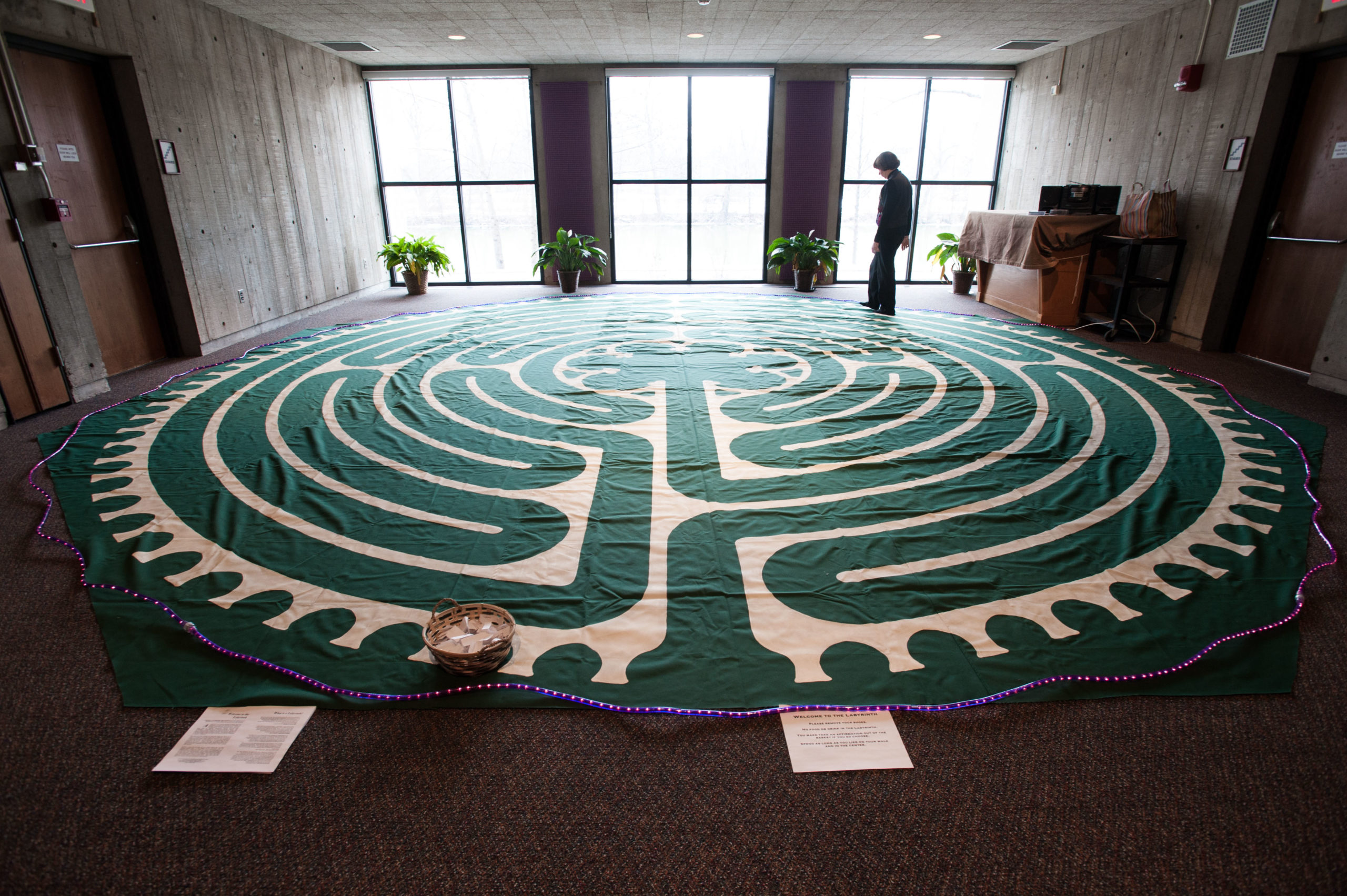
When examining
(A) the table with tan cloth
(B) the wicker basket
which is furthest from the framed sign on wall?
(A) the table with tan cloth

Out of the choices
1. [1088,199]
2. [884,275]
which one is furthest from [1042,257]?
[884,275]

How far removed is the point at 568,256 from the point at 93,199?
4602 millimetres

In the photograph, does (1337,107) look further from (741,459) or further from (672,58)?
(672,58)

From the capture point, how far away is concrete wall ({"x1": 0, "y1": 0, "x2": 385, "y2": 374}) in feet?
15.6

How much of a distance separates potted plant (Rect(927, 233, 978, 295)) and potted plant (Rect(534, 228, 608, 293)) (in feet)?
13.6

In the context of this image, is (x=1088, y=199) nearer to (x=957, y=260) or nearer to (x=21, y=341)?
(x=957, y=260)

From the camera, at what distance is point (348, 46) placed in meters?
7.11

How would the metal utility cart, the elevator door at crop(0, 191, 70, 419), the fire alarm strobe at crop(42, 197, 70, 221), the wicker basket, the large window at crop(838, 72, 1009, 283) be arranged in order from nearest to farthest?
the wicker basket, the elevator door at crop(0, 191, 70, 419), the fire alarm strobe at crop(42, 197, 70, 221), the metal utility cart, the large window at crop(838, 72, 1009, 283)

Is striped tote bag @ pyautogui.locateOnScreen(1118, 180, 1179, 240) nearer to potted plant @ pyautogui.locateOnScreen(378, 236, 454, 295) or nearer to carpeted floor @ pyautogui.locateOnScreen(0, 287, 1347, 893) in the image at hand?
carpeted floor @ pyautogui.locateOnScreen(0, 287, 1347, 893)

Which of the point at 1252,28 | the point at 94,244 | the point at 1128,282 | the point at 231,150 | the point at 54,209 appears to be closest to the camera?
the point at 54,209

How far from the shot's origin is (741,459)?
3.17 metres

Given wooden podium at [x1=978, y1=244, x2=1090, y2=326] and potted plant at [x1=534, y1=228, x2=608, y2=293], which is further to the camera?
potted plant at [x1=534, y1=228, x2=608, y2=293]

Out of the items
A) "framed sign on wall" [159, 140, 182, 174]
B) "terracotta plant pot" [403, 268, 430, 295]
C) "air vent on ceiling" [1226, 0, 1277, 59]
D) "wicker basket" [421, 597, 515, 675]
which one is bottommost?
"wicker basket" [421, 597, 515, 675]

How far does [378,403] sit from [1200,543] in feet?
13.1
